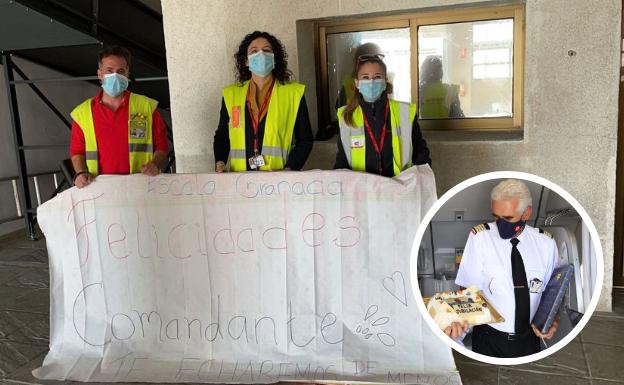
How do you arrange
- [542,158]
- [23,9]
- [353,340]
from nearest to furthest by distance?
1. [353,340]
2. [542,158]
3. [23,9]

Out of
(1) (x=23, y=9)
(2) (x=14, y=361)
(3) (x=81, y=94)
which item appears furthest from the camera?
(3) (x=81, y=94)

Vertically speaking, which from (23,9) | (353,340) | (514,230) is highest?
(23,9)

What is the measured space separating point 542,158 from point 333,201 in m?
1.49

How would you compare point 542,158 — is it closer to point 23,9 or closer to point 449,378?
point 449,378

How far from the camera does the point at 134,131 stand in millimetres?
2928

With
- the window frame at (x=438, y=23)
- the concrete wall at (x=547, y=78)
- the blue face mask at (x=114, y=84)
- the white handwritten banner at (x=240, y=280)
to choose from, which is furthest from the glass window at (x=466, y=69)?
the blue face mask at (x=114, y=84)

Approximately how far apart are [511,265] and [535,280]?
0.10m

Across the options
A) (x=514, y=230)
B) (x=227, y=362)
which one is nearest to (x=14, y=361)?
(x=227, y=362)

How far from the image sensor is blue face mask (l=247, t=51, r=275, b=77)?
285cm

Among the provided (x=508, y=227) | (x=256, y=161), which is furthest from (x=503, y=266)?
(x=256, y=161)

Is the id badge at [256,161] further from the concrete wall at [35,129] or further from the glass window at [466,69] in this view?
the concrete wall at [35,129]

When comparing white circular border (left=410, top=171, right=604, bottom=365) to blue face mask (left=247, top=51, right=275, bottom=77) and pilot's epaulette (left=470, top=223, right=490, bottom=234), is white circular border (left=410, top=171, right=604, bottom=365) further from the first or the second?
blue face mask (left=247, top=51, right=275, bottom=77)

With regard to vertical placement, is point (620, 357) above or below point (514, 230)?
below

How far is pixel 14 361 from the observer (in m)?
2.92
